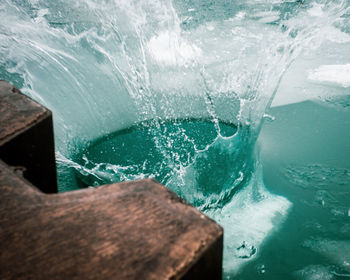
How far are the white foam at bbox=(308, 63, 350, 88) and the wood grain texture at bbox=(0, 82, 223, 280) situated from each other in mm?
6643

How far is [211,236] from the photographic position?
28.6 inches

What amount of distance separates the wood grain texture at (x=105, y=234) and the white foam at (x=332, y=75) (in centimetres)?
664

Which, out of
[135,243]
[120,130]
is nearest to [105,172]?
[120,130]

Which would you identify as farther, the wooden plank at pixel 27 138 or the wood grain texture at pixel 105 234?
the wooden plank at pixel 27 138

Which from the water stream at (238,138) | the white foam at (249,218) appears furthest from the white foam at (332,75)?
the white foam at (249,218)

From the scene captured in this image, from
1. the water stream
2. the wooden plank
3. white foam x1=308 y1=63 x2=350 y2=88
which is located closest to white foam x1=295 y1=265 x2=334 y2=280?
the water stream

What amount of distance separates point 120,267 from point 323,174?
4080mm

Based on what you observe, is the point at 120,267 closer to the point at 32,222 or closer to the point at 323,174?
the point at 32,222

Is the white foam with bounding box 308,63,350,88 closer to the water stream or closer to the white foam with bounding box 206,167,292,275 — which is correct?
the water stream

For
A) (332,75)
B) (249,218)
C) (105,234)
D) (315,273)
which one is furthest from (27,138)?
(332,75)

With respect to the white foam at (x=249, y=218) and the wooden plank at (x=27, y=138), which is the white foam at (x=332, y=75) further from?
the wooden plank at (x=27, y=138)

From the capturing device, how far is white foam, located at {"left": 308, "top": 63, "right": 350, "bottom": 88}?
590cm

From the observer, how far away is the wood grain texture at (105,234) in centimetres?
64

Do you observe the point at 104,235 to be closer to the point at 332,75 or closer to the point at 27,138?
the point at 27,138
